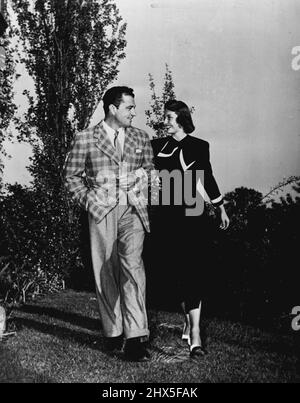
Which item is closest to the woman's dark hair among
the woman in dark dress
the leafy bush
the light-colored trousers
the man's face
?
the woman in dark dress

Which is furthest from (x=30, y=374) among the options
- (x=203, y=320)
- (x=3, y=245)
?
(x=3, y=245)

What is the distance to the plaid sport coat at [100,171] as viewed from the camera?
5063 mm

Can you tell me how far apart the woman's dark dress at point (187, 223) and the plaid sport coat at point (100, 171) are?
330mm

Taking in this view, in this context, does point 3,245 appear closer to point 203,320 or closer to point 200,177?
point 203,320

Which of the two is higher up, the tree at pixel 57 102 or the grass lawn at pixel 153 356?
the tree at pixel 57 102

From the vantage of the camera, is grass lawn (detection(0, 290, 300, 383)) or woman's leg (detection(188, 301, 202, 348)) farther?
woman's leg (detection(188, 301, 202, 348))

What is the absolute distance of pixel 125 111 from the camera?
5133mm

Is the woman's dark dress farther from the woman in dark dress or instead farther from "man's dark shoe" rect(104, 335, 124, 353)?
"man's dark shoe" rect(104, 335, 124, 353)

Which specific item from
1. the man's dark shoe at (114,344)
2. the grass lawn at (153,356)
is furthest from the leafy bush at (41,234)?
the man's dark shoe at (114,344)

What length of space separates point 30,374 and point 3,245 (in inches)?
216

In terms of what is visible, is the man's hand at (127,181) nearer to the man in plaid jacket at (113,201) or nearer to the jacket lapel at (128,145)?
the man in plaid jacket at (113,201)

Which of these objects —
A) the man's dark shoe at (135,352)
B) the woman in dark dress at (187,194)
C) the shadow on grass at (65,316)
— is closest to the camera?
the man's dark shoe at (135,352)

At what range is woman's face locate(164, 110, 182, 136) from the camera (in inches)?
212

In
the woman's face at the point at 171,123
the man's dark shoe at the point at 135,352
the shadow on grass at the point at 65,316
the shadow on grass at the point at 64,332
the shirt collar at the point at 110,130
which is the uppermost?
the woman's face at the point at 171,123
